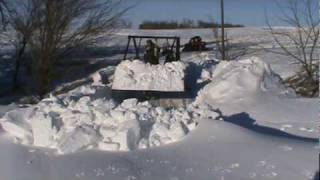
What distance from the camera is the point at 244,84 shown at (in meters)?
14.0

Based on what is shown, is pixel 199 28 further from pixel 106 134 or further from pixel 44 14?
pixel 106 134

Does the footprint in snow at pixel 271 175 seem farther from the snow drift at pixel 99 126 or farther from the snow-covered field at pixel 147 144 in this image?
the snow drift at pixel 99 126

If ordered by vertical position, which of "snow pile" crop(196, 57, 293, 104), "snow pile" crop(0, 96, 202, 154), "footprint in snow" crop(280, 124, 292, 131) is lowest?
"footprint in snow" crop(280, 124, 292, 131)

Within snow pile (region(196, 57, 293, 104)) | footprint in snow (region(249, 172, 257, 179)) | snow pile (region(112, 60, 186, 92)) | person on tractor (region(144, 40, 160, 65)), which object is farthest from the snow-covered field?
person on tractor (region(144, 40, 160, 65))

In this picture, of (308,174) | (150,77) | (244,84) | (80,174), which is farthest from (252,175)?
(150,77)

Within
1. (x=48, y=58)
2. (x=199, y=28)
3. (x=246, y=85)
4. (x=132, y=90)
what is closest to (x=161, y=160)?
(x=246, y=85)

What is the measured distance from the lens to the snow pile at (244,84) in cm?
1370

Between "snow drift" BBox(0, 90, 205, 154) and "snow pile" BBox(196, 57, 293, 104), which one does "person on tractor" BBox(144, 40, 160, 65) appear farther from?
"snow drift" BBox(0, 90, 205, 154)

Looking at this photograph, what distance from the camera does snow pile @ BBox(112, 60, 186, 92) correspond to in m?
16.2

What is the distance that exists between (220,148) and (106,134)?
153cm

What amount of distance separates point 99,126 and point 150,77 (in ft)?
24.6

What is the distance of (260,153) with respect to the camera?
815 cm

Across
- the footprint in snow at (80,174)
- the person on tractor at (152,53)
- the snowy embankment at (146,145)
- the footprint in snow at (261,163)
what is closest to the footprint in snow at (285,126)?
the snowy embankment at (146,145)

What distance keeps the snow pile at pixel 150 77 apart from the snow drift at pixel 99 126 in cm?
628
